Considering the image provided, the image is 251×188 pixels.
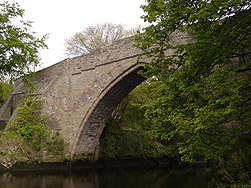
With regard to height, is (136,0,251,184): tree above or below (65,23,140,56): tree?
below

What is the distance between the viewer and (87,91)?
12680 mm

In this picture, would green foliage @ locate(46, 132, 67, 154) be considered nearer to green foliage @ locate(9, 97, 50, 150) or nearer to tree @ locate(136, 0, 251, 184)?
green foliage @ locate(9, 97, 50, 150)

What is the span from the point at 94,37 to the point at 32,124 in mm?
8890

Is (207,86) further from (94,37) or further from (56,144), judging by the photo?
(94,37)

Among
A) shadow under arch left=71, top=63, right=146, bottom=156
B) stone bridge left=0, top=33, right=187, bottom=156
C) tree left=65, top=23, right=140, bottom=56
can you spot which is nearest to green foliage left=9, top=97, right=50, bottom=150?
stone bridge left=0, top=33, right=187, bottom=156

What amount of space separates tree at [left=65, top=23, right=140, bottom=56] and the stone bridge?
238 inches

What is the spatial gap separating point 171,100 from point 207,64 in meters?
0.93

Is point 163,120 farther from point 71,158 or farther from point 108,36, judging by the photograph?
point 108,36

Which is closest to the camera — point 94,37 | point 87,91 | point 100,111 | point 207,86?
point 207,86

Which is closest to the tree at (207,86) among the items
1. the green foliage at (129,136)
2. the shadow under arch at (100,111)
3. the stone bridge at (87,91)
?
the stone bridge at (87,91)

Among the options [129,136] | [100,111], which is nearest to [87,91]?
[100,111]

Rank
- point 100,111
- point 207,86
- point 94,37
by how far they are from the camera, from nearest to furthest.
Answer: point 207,86 < point 100,111 < point 94,37

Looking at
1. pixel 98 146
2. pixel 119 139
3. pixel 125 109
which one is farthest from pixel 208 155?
pixel 125 109

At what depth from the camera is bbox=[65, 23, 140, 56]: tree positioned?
19.7 meters
